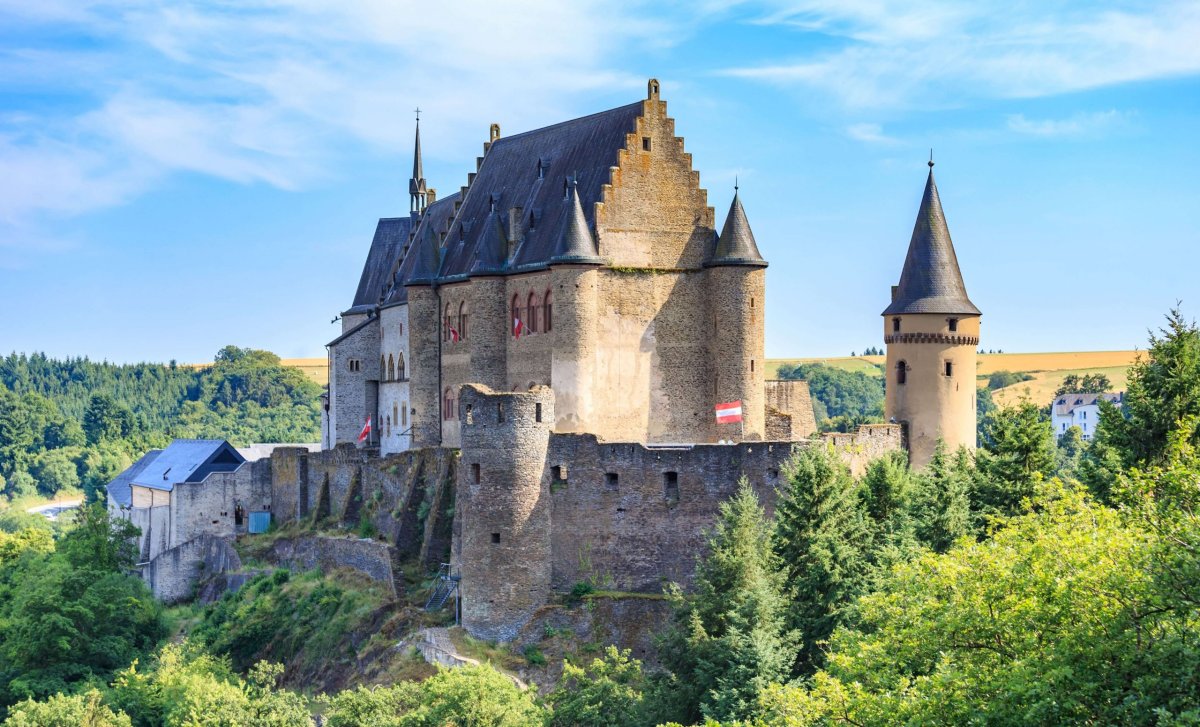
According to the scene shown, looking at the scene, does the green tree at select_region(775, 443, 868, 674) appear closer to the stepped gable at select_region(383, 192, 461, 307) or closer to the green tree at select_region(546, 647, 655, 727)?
the green tree at select_region(546, 647, 655, 727)

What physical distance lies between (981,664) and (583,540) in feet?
85.6

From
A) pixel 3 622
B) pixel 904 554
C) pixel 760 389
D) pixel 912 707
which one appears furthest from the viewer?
pixel 3 622

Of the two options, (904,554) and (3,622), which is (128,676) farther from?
(904,554)

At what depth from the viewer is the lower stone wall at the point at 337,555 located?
65875 mm

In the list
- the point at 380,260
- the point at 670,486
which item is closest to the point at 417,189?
the point at 380,260

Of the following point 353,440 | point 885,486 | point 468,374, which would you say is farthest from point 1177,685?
point 353,440

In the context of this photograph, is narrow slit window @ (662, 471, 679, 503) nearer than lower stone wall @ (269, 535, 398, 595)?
Yes

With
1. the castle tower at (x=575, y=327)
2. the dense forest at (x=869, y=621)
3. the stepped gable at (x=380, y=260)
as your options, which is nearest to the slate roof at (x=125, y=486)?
the dense forest at (x=869, y=621)

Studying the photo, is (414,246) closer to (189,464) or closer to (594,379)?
(189,464)

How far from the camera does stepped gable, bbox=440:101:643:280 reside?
65500mm

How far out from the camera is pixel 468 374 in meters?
70.9

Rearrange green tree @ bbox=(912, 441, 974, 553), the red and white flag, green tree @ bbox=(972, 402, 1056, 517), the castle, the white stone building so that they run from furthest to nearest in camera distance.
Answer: the white stone building, the red and white flag, the castle, green tree @ bbox=(972, 402, 1056, 517), green tree @ bbox=(912, 441, 974, 553)

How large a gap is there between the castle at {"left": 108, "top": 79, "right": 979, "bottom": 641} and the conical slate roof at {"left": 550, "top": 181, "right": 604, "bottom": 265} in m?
0.09

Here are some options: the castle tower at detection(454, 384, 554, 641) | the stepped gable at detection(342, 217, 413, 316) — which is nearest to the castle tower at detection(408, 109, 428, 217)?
the stepped gable at detection(342, 217, 413, 316)
